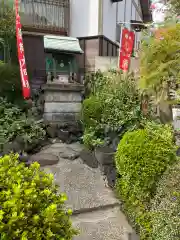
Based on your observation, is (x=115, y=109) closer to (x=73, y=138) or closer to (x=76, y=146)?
A: (x=76, y=146)

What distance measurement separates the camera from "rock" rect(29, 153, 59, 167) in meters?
5.92

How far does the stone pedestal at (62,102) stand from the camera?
26.7 ft

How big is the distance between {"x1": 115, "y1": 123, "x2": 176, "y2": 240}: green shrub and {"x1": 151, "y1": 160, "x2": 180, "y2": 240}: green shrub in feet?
0.65

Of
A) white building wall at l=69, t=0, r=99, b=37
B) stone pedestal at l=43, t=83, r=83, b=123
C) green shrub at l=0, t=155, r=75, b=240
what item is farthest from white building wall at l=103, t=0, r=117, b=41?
green shrub at l=0, t=155, r=75, b=240

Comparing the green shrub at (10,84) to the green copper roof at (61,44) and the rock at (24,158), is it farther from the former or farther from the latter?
the rock at (24,158)

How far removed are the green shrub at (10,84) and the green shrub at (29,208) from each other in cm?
610

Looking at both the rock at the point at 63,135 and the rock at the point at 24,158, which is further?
the rock at the point at 63,135

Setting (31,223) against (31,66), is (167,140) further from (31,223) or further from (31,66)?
(31,66)

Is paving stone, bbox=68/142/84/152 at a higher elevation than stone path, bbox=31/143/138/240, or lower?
higher

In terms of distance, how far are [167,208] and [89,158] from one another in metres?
2.86

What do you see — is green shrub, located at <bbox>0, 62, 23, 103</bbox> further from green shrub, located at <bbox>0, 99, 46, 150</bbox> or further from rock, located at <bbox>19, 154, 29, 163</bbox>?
rock, located at <bbox>19, 154, 29, 163</bbox>

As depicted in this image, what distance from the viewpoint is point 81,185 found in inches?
206

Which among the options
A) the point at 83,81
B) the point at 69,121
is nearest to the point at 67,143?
the point at 69,121

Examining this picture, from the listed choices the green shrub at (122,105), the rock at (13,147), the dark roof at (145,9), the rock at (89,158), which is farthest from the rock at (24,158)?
the dark roof at (145,9)
